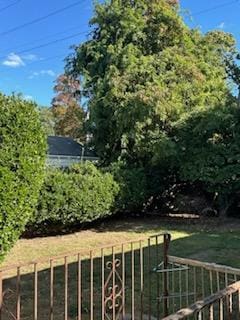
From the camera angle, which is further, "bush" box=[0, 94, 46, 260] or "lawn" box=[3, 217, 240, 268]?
"lawn" box=[3, 217, 240, 268]

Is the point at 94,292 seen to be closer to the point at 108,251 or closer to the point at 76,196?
the point at 108,251

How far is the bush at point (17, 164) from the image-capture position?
637 cm

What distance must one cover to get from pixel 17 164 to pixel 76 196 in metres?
3.42

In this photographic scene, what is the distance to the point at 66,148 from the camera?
22.6 m

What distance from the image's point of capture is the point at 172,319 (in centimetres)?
200

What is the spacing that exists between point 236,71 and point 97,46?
5.69 m

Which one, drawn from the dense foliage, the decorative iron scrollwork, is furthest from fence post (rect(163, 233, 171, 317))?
the dense foliage

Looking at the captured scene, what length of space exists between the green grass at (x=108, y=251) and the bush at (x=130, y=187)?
482mm

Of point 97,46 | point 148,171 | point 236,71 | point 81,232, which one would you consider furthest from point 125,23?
point 81,232

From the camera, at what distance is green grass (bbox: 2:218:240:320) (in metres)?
5.28

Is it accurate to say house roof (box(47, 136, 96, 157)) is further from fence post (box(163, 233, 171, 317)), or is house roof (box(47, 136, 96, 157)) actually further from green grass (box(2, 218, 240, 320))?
fence post (box(163, 233, 171, 317))

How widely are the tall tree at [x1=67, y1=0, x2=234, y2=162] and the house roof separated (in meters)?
3.59

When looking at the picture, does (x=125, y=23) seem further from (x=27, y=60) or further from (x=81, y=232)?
(x=27, y=60)

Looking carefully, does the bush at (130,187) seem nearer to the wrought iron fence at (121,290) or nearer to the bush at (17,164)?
the wrought iron fence at (121,290)
